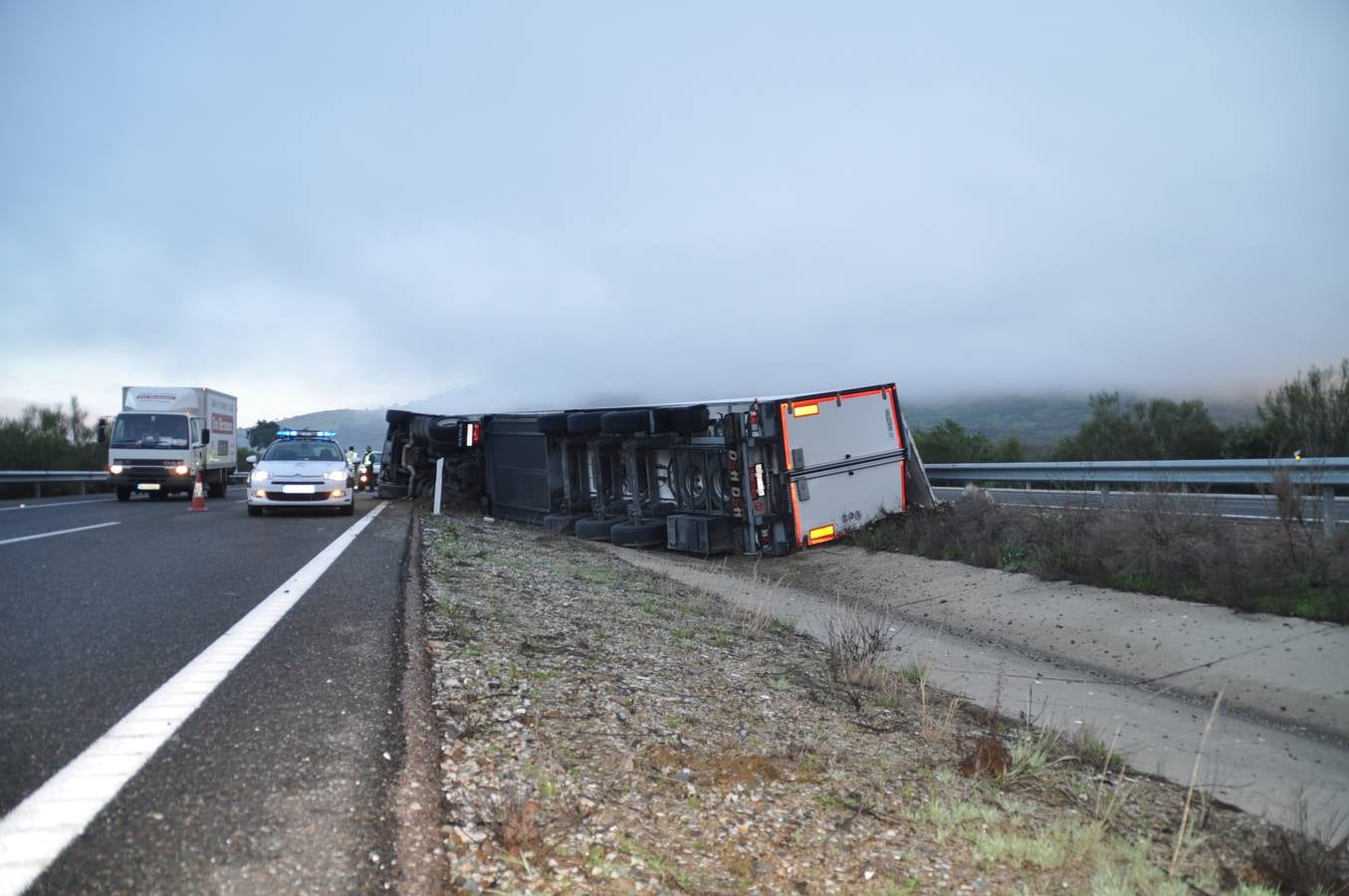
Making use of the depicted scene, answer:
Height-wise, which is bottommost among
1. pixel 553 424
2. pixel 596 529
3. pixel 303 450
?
pixel 596 529

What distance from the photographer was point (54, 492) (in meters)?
31.8

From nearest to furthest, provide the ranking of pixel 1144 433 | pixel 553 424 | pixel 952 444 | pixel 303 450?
pixel 553 424 < pixel 303 450 < pixel 1144 433 < pixel 952 444

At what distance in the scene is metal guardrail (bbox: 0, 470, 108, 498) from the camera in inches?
1056

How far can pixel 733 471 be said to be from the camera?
13133mm

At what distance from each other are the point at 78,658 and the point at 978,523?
10059 millimetres

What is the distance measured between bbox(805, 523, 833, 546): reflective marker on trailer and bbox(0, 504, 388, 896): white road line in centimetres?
876

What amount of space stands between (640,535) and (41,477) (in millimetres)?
23298

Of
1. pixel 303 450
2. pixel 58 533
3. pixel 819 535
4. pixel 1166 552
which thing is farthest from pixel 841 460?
pixel 303 450

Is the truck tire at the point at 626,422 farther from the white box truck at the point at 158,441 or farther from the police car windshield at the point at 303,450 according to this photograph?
the white box truck at the point at 158,441

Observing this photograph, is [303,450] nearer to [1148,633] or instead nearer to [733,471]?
[733,471]

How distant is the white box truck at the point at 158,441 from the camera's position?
77.7ft

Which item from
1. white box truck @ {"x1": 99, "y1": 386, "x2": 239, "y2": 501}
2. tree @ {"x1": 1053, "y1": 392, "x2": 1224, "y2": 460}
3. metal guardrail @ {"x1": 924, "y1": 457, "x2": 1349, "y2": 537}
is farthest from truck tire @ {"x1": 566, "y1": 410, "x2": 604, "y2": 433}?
tree @ {"x1": 1053, "y1": 392, "x2": 1224, "y2": 460}

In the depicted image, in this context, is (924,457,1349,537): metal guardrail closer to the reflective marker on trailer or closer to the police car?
the reflective marker on trailer

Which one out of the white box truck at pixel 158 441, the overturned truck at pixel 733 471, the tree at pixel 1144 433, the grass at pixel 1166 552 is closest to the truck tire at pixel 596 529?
the overturned truck at pixel 733 471
